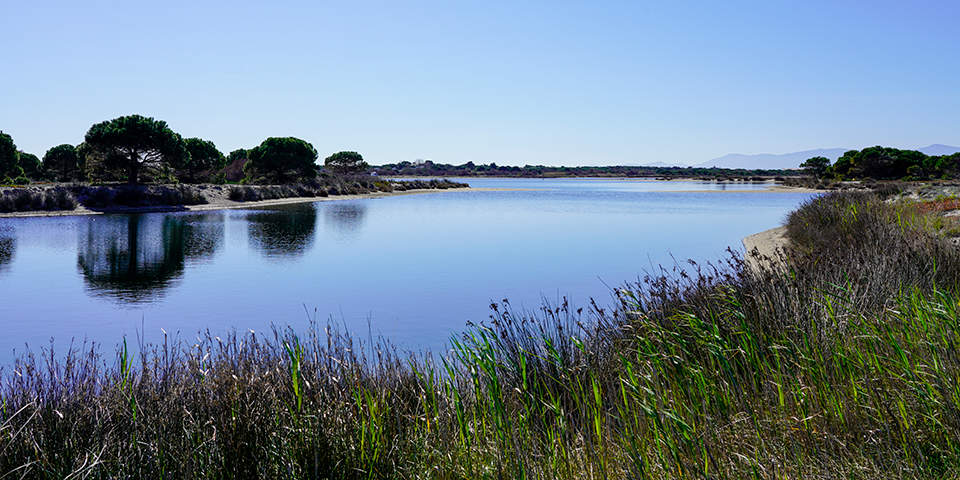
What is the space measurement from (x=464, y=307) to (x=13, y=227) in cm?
2660

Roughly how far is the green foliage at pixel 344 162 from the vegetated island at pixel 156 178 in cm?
1397

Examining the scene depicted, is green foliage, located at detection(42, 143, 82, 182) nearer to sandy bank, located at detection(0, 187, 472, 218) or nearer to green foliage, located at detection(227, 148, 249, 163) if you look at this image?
green foliage, located at detection(227, 148, 249, 163)

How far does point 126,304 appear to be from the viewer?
1338 cm

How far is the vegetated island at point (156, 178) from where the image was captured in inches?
1547

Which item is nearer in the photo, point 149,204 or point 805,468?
point 805,468

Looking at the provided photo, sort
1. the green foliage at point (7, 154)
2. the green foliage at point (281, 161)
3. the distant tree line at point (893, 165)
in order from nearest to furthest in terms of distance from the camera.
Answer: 1. the green foliage at point (7, 154)
2. the green foliage at point (281, 161)
3. the distant tree line at point (893, 165)

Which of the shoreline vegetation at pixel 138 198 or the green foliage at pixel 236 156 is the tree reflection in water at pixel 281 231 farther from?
the green foliage at pixel 236 156

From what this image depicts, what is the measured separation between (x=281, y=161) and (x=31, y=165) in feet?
132

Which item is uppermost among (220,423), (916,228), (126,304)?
(916,228)

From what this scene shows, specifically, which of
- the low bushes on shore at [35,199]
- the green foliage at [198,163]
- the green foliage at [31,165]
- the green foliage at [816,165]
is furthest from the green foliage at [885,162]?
the green foliage at [31,165]

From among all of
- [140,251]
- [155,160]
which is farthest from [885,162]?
[140,251]

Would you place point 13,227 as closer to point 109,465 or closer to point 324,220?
point 324,220

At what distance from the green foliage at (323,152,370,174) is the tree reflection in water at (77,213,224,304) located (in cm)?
5325

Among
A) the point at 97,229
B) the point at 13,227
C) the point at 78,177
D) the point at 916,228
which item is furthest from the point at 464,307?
the point at 78,177
